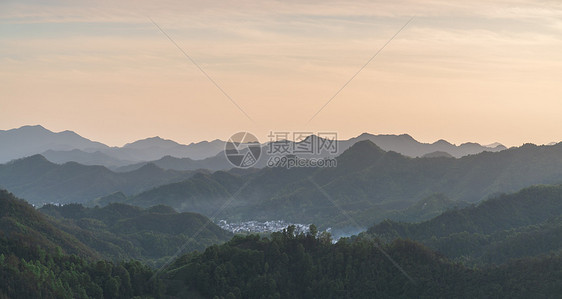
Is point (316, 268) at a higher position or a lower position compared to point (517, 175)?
higher

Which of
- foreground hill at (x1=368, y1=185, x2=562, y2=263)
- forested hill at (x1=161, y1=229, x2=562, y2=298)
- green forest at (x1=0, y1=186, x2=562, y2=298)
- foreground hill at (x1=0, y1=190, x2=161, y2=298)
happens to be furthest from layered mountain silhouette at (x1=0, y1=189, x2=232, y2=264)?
foreground hill at (x1=368, y1=185, x2=562, y2=263)

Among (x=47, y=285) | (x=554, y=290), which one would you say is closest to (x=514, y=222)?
(x=554, y=290)

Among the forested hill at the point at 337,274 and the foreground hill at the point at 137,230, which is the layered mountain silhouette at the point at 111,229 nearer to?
the foreground hill at the point at 137,230

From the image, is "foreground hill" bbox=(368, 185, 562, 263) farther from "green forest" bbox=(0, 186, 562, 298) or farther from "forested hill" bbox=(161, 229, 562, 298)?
"forested hill" bbox=(161, 229, 562, 298)

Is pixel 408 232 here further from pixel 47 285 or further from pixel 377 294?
pixel 47 285

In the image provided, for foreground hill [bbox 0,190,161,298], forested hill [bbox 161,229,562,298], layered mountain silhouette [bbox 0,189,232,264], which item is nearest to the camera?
foreground hill [bbox 0,190,161,298]

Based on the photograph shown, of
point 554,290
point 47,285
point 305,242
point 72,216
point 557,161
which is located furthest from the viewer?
point 557,161

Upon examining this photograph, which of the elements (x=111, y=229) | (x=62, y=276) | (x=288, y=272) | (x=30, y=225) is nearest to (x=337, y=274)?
(x=288, y=272)

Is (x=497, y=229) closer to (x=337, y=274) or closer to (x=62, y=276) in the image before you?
(x=337, y=274)

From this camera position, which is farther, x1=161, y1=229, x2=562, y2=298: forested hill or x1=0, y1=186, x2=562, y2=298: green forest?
x1=161, y1=229, x2=562, y2=298: forested hill
